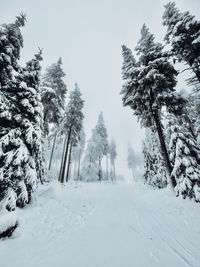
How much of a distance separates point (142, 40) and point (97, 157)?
2280 centimetres

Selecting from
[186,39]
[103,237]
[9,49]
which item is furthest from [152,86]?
[103,237]

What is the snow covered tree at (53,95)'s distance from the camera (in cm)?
1574

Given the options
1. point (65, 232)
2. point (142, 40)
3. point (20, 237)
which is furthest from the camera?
point (142, 40)

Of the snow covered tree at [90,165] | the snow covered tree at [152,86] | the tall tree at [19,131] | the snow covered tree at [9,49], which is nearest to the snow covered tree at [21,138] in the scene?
the tall tree at [19,131]

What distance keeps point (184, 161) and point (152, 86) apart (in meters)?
6.91

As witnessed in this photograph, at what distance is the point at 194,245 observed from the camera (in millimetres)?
4629

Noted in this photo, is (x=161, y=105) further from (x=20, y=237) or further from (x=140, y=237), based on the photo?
(x=20, y=237)

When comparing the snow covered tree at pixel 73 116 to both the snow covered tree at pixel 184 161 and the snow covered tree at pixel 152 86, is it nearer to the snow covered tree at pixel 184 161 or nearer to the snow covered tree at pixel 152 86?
the snow covered tree at pixel 152 86

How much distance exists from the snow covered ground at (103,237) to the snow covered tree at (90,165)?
65.5 ft

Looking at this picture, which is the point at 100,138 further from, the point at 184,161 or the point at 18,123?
the point at 18,123

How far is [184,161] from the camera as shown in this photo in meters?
9.09

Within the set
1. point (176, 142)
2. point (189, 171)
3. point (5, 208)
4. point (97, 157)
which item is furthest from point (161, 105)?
point (97, 157)

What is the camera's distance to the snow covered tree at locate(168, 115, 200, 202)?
8.63 meters

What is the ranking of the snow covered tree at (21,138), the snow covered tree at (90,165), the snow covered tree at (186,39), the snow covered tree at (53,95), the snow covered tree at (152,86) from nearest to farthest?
the snow covered tree at (21,138)
the snow covered tree at (186,39)
the snow covered tree at (152,86)
the snow covered tree at (53,95)
the snow covered tree at (90,165)
